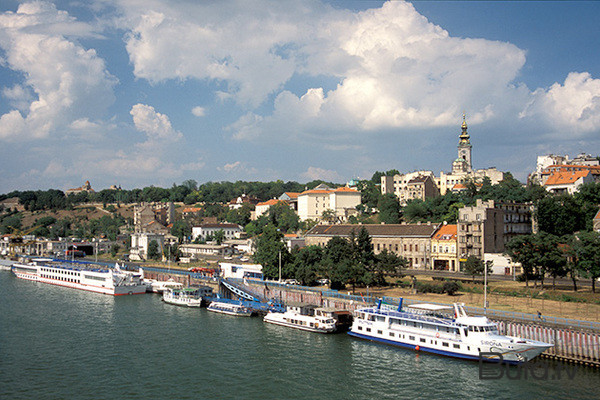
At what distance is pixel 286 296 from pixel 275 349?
67.5 ft

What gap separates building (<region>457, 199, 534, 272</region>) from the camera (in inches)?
3159

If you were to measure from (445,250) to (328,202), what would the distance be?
7264 centimetres

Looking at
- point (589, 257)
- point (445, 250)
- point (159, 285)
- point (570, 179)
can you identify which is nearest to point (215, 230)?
point (159, 285)

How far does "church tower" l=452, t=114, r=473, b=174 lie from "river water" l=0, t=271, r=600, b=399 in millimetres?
102918

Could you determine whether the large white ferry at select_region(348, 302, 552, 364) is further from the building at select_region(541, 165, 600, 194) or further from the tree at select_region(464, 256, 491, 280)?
the building at select_region(541, 165, 600, 194)

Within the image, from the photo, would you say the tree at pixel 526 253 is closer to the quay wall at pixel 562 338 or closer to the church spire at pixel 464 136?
the quay wall at pixel 562 338

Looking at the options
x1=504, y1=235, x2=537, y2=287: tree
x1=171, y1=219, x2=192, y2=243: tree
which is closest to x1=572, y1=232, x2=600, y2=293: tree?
x1=504, y1=235, x2=537, y2=287: tree

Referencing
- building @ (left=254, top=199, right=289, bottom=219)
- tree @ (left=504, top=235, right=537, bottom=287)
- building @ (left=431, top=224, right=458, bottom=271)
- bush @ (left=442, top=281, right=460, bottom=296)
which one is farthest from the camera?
building @ (left=254, top=199, right=289, bottom=219)

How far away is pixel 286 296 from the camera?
67.3 metres

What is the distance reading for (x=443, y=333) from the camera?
147 feet

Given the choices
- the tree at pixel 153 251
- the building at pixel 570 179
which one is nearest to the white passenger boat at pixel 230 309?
the tree at pixel 153 251

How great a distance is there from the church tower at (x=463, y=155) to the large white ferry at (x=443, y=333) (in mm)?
101721

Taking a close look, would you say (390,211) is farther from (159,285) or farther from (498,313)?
(498,313)

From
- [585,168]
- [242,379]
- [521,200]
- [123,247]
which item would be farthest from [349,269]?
[123,247]
